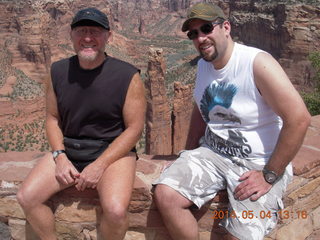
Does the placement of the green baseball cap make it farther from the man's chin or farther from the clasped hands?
the clasped hands

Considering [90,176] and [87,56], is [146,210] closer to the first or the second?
[90,176]

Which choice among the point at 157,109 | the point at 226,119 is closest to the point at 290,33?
the point at 157,109

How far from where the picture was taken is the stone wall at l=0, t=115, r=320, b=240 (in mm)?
2865

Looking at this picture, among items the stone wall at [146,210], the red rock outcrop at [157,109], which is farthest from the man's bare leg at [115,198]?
the red rock outcrop at [157,109]

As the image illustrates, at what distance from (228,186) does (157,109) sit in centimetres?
1921

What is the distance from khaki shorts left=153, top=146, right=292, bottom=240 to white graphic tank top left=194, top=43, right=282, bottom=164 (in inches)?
4.3

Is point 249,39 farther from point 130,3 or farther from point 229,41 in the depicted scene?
point 130,3

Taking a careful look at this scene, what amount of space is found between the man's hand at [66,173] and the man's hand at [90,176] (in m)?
0.05

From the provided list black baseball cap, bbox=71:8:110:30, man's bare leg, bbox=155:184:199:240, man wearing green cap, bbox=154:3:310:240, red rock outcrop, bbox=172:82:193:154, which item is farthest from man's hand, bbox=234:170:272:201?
red rock outcrop, bbox=172:82:193:154

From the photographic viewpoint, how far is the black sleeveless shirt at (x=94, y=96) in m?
2.84

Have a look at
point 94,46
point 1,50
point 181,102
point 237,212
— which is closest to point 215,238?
point 237,212

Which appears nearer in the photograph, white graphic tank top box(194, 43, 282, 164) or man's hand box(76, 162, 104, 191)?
white graphic tank top box(194, 43, 282, 164)
